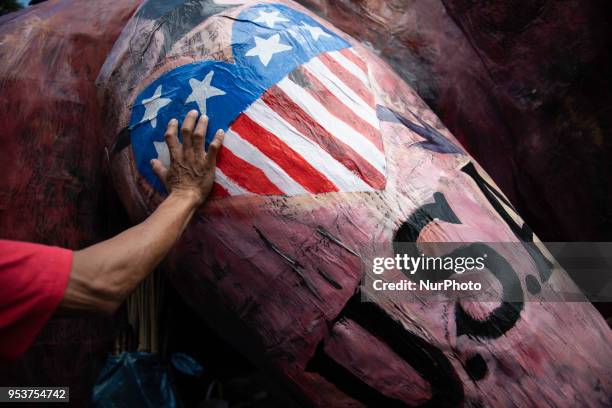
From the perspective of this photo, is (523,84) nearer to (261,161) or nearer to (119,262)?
(261,161)

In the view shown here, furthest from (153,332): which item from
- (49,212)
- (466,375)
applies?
(466,375)

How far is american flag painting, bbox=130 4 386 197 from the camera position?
142 centimetres

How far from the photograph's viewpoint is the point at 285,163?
1.42 meters

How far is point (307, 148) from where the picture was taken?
143 cm

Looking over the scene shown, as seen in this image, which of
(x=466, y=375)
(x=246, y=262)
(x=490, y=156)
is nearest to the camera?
Result: (x=466, y=375)

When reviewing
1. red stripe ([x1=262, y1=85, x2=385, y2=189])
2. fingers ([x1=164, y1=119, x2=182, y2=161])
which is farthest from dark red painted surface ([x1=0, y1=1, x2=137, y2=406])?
red stripe ([x1=262, y1=85, x2=385, y2=189])

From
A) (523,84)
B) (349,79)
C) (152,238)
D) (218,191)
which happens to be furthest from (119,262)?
(523,84)

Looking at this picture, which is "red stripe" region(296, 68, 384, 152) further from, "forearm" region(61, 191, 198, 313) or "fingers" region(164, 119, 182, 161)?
"forearm" region(61, 191, 198, 313)

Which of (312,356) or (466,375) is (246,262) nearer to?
(312,356)

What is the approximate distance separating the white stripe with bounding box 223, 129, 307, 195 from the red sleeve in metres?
0.55

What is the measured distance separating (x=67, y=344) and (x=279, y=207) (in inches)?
46.0

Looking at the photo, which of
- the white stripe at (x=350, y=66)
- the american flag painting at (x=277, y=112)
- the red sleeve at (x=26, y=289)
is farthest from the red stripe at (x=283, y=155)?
the red sleeve at (x=26, y=289)

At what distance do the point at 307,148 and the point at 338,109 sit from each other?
Answer: 0.16m
